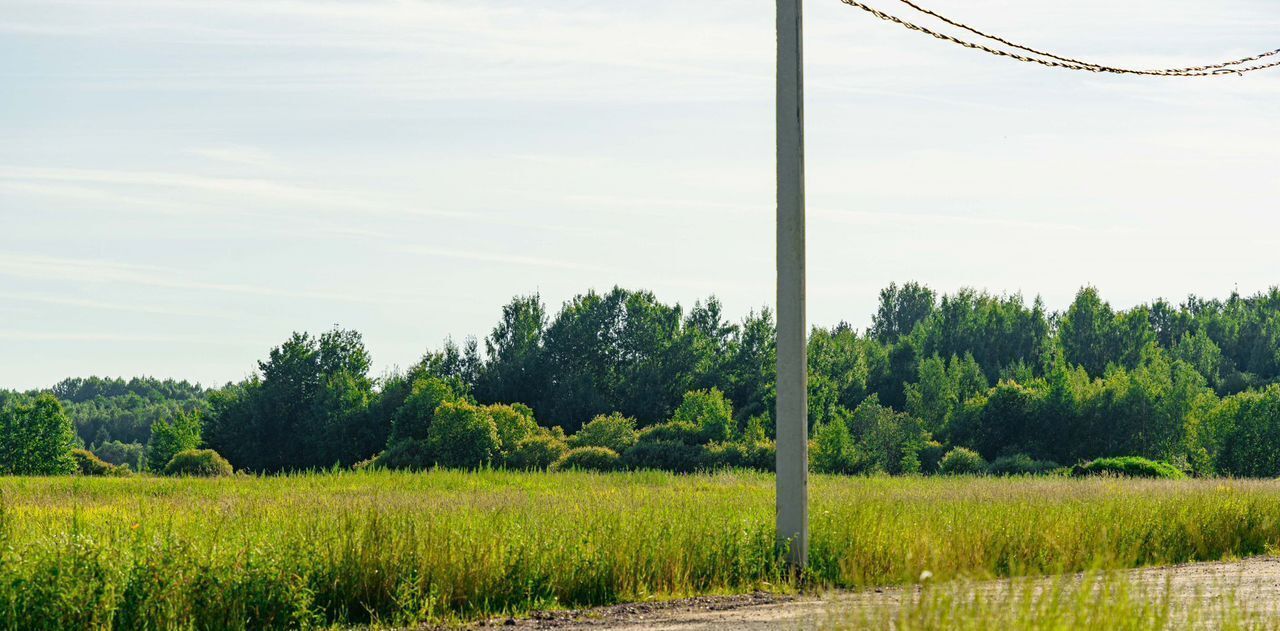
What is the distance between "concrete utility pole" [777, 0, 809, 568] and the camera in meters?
12.5

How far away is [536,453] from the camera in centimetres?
5316

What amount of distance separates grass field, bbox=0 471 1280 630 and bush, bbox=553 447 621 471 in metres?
29.2

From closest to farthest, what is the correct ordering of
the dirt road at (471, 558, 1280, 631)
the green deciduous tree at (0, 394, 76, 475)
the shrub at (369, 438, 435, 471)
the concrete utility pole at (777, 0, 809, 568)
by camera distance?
the dirt road at (471, 558, 1280, 631), the concrete utility pole at (777, 0, 809, 568), the shrub at (369, 438, 435, 471), the green deciduous tree at (0, 394, 76, 475)

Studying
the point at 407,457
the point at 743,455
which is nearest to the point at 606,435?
the point at 407,457

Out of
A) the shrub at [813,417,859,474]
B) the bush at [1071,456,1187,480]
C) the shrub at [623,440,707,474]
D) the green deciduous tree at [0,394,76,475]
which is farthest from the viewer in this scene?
the green deciduous tree at [0,394,76,475]

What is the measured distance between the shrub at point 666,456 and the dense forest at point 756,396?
Result: 0.11 meters

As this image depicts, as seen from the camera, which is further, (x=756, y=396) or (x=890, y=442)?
(x=756, y=396)

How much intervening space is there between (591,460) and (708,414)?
60.1 feet

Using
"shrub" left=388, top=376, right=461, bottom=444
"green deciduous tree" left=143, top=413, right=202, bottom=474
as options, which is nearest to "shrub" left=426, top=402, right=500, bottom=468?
"shrub" left=388, top=376, right=461, bottom=444

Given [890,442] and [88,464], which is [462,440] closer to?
[890,442]

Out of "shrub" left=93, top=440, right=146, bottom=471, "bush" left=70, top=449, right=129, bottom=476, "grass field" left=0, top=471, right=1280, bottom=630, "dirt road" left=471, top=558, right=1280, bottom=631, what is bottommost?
"shrub" left=93, top=440, right=146, bottom=471

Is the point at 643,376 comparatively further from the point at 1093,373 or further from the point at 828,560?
the point at 828,560

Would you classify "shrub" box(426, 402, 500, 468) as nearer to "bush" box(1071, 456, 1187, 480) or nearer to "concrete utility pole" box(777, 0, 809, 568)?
"bush" box(1071, 456, 1187, 480)

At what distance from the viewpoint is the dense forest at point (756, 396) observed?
55469 mm
